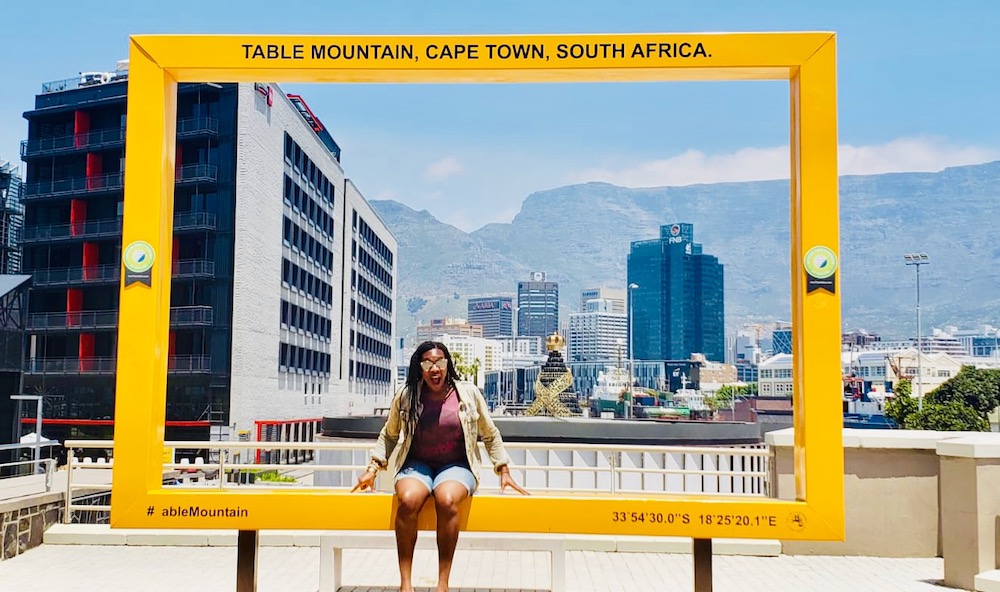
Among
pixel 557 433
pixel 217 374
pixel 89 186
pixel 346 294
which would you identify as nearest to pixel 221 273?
pixel 217 374

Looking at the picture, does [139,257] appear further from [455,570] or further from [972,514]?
[972,514]

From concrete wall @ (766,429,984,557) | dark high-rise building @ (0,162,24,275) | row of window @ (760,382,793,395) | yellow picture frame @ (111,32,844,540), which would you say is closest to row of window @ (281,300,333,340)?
dark high-rise building @ (0,162,24,275)

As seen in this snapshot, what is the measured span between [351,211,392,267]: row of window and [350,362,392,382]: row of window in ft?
33.5

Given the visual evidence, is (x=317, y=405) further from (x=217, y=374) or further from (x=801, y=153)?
(x=801, y=153)

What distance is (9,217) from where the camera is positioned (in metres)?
57.4

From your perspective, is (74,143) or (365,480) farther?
(74,143)

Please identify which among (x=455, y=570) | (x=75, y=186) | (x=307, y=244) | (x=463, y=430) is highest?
(x=75, y=186)

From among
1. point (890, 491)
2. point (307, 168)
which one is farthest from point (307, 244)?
point (890, 491)

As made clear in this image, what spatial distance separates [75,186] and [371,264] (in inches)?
1190

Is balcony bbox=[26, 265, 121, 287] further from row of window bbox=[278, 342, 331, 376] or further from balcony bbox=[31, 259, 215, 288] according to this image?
row of window bbox=[278, 342, 331, 376]

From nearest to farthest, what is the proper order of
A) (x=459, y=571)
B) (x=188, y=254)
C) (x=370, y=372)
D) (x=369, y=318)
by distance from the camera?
(x=459, y=571)
(x=188, y=254)
(x=369, y=318)
(x=370, y=372)

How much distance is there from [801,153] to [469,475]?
291 centimetres

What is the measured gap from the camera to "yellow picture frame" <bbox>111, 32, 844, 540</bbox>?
5.29 metres

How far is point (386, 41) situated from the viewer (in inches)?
221
